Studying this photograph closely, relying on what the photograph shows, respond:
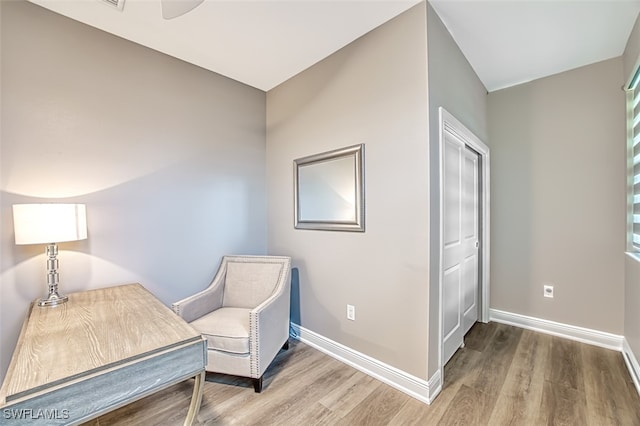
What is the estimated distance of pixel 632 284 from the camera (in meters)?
2.05

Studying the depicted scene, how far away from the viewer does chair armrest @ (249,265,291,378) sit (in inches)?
70.7

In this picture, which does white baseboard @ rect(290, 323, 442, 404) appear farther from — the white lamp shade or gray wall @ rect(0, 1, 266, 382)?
the white lamp shade

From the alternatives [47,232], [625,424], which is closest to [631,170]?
[625,424]

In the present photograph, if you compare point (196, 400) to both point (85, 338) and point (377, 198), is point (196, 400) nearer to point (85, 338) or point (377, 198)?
point (85, 338)

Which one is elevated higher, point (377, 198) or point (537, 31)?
point (537, 31)

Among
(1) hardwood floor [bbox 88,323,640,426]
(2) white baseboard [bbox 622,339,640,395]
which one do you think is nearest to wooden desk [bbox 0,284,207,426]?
(1) hardwood floor [bbox 88,323,640,426]

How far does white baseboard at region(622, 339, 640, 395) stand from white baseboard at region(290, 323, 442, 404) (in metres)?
1.31

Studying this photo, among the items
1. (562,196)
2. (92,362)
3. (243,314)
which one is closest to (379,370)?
(243,314)

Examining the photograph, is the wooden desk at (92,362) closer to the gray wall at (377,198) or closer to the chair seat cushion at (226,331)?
the chair seat cushion at (226,331)

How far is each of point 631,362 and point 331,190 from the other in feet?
8.31

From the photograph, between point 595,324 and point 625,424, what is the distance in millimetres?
1192

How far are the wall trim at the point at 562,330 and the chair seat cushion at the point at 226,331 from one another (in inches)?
105

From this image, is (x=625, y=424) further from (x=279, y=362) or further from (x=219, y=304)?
(x=219, y=304)

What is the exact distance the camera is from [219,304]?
2.36m
